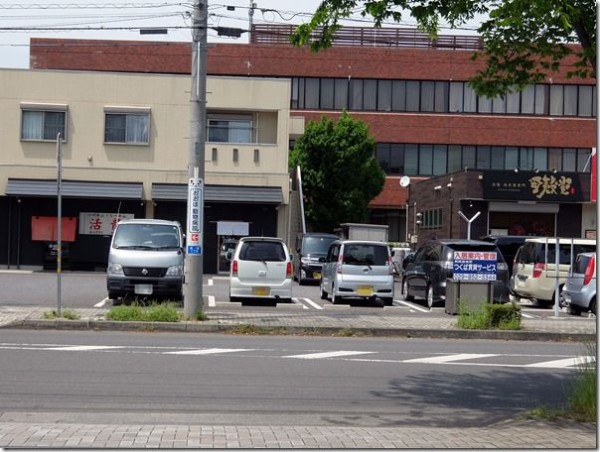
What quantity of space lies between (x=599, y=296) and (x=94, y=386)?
6340 mm

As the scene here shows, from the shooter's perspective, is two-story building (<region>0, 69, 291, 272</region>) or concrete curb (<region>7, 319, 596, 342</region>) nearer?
concrete curb (<region>7, 319, 596, 342</region>)

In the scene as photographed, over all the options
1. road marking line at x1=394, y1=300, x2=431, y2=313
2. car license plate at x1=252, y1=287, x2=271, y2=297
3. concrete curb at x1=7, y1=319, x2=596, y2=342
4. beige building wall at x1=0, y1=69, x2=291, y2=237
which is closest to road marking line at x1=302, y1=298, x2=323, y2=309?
car license plate at x1=252, y1=287, x2=271, y2=297

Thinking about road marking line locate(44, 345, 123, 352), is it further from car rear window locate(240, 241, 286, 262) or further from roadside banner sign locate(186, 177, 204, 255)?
car rear window locate(240, 241, 286, 262)

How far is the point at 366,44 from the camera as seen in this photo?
55906 millimetres

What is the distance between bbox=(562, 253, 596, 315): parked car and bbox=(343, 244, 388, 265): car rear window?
4749 mm

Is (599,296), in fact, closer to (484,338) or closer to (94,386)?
(94,386)

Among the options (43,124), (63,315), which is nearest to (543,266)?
(63,315)

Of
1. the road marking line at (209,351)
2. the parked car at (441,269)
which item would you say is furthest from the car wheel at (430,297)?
the road marking line at (209,351)

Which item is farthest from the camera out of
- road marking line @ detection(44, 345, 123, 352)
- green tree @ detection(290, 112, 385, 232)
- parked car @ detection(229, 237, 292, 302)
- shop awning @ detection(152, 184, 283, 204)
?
green tree @ detection(290, 112, 385, 232)

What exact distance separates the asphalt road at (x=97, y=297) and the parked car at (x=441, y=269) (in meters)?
0.46

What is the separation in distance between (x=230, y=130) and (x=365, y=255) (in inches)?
600

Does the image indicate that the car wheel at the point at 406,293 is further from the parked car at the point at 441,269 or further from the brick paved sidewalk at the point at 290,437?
the brick paved sidewalk at the point at 290,437

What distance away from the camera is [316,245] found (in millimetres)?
33750

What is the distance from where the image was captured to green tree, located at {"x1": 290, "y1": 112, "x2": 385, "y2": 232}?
46.8 metres
